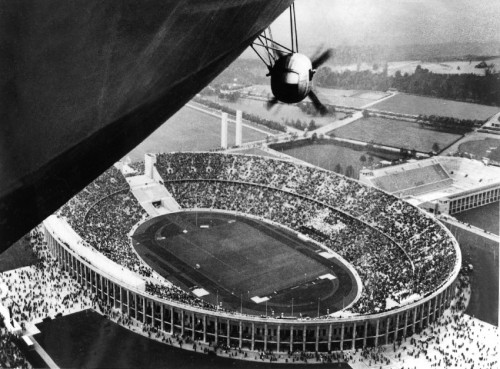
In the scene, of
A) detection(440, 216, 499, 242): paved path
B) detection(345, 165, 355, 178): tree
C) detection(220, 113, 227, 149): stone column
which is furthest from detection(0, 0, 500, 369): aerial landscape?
detection(220, 113, 227, 149): stone column

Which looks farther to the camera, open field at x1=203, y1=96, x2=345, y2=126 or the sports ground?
open field at x1=203, y1=96, x2=345, y2=126

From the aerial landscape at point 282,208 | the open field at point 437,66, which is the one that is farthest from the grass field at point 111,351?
the open field at point 437,66

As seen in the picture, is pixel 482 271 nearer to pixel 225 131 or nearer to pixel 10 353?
pixel 10 353

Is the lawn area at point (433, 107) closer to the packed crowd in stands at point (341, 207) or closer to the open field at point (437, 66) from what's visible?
the open field at point (437, 66)

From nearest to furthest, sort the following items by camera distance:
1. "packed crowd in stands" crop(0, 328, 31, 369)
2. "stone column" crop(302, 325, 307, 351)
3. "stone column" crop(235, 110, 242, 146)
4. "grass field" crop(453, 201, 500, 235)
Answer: "packed crowd in stands" crop(0, 328, 31, 369) < "stone column" crop(302, 325, 307, 351) < "grass field" crop(453, 201, 500, 235) < "stone column" crop(235, 110, 242, 146)

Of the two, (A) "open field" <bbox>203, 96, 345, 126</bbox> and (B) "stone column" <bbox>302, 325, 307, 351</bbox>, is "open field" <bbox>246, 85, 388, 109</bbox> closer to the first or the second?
(A) "open field" <bbox>203, 96, 345, 126</bbox>

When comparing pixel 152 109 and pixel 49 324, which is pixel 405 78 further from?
pixel 152 109

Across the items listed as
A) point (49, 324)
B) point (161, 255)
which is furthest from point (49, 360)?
point (161, 255)
